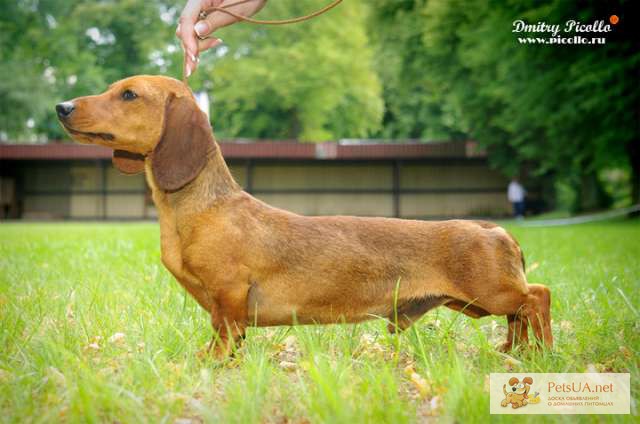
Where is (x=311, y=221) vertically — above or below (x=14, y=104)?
below

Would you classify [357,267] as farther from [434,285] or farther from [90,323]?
[90,323]

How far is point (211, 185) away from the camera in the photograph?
3.11 metres

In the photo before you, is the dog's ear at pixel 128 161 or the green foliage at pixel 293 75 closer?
the dog's ear at pixel 128 161

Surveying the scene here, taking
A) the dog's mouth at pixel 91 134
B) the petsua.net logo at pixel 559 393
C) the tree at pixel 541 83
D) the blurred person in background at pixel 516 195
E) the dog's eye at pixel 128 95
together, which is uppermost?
the tree at pixel 541 83

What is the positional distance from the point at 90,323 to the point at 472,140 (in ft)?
84.9

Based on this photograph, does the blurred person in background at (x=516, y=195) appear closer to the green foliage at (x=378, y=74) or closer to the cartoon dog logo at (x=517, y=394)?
the green foliage at (x=378, y=74)

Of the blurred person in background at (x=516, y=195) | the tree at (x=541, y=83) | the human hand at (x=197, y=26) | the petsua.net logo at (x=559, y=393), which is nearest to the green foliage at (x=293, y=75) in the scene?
the tree at (x=541, y=83)

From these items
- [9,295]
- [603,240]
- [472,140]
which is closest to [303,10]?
[472,140]

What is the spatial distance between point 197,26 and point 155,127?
0.90m

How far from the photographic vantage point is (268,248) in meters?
3.07

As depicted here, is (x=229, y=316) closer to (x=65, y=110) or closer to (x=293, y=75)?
(x=65, y=110)

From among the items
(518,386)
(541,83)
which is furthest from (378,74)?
(518,386)

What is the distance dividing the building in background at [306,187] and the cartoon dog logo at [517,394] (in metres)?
26.7

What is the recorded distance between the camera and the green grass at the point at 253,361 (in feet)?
7.73
